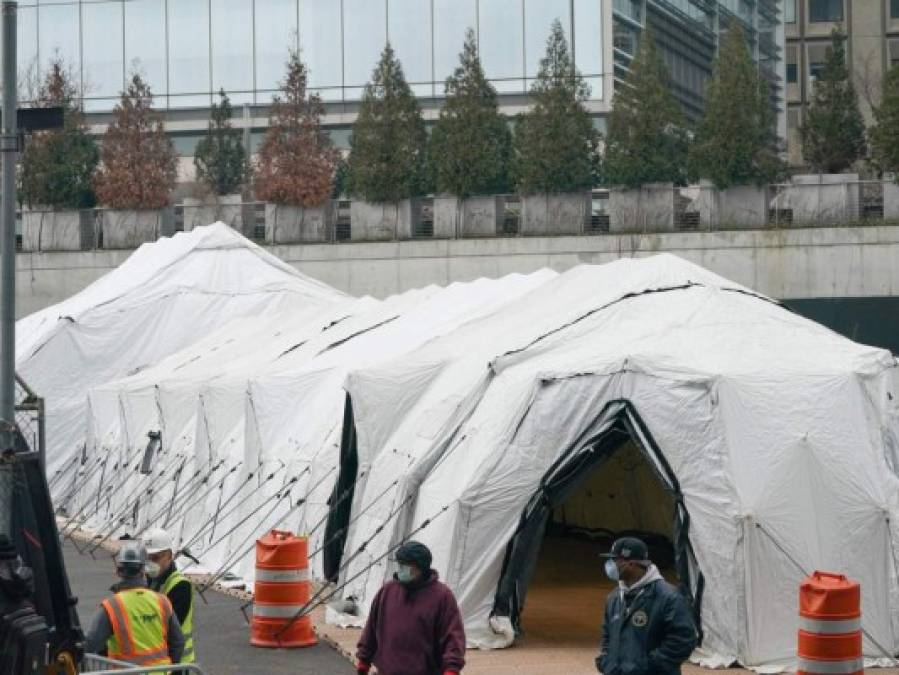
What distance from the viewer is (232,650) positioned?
18531 mm

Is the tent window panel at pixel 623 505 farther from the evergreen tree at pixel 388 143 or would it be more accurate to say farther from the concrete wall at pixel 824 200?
the evergreen tree at pixel 388 143

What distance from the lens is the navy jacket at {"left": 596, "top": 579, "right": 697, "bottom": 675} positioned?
10703 mm

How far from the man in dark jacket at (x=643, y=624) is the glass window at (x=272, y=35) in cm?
5797

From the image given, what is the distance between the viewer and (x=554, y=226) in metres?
48.4

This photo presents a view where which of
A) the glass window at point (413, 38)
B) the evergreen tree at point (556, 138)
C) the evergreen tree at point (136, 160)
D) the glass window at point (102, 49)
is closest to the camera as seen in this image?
the evergreen tree at point (556, 138)

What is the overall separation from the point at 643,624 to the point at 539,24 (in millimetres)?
54439

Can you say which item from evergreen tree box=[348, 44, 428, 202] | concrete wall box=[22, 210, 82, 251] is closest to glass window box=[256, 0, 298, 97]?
evergreen tree box=[348, 44, 428, 202]

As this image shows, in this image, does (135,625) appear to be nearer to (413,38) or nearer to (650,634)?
(650,634)

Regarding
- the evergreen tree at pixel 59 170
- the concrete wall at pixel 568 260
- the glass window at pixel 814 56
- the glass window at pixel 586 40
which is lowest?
the concrete wall at pixel 568 260

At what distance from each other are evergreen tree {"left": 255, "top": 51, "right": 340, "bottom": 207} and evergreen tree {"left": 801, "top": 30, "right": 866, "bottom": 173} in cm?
1329

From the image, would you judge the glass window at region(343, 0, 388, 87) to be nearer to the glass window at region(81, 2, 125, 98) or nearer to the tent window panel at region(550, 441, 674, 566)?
the glass window at region(81, 2, 125, 98)

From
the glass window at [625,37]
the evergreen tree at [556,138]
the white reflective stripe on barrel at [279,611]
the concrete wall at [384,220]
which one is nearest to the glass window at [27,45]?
the glass window at [625,37]

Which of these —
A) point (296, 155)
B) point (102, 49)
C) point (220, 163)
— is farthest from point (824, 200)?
point (102, 49)

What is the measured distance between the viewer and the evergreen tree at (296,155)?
52938mm
